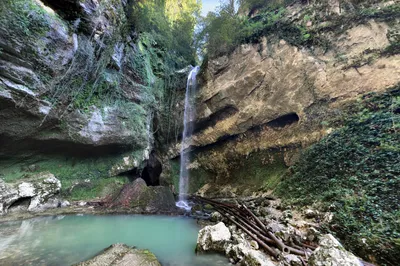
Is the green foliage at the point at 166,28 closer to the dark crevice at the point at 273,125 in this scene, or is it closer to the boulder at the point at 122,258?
the dark crevice at the point at 273,125

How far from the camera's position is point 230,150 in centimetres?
1130

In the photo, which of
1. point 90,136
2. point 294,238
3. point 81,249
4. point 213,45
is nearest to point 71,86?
point 90,136

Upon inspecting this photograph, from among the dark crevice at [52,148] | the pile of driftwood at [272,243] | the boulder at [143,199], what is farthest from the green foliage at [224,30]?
the pile of driftwood at [272,243]

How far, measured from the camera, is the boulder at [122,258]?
3.17 m

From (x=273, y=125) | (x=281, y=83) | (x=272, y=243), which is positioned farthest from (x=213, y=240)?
(x=281, y=83)

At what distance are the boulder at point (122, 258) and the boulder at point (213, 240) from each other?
1061mm

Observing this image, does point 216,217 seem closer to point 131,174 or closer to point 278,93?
point 278,93

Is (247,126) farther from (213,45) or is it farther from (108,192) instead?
(108,192)

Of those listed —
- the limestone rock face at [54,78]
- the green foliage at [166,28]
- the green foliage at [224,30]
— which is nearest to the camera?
the limestone rock face at [54,78]

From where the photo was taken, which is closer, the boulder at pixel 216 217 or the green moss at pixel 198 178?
the boulder at pixel 216 217

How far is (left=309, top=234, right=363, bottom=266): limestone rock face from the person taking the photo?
257 centimetres

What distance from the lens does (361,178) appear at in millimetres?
4945

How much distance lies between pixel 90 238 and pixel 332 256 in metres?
5.11

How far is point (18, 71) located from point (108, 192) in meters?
6.27
